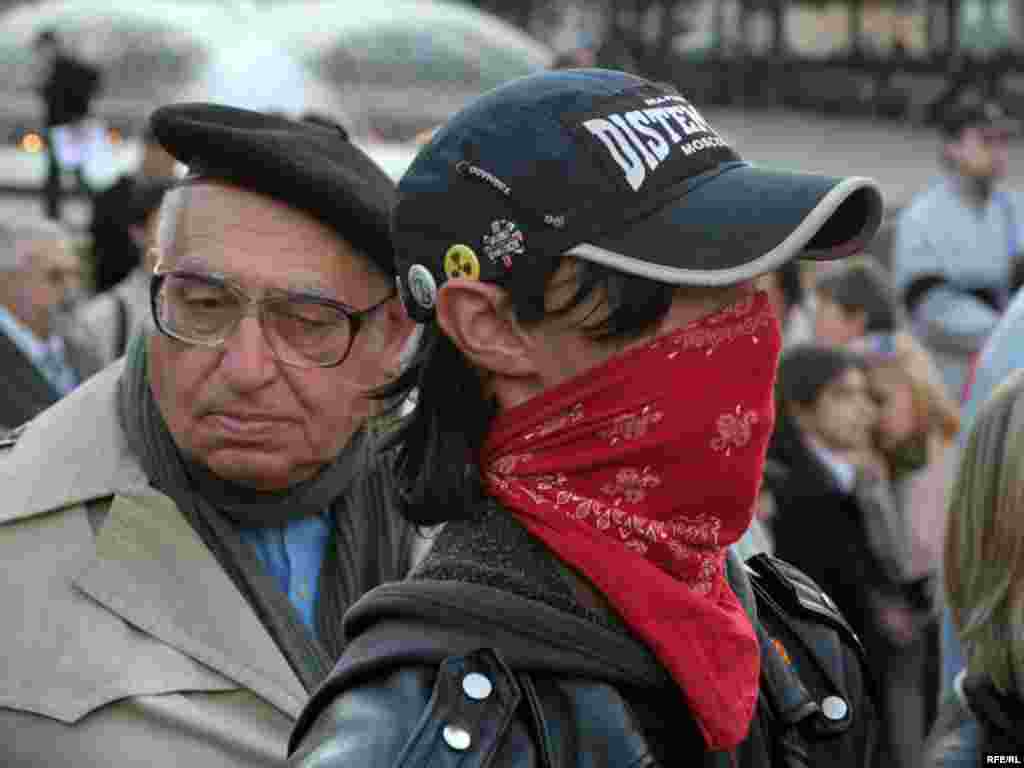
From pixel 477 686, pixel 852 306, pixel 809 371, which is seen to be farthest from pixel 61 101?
pixel 477 686

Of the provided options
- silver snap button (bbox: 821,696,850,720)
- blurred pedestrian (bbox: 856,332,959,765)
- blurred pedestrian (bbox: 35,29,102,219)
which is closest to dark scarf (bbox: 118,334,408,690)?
silver snap button (bbox: 821,696,850,720)

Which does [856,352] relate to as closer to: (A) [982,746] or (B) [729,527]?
(A) [982,746]

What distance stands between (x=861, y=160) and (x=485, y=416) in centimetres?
2424

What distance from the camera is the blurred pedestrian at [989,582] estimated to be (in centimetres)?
326

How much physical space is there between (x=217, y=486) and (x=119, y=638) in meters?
0.31

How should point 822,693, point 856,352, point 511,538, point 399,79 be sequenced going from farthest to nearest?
1. point 399,79
2. point 856,352
3. point 822,693
4. point 511,538

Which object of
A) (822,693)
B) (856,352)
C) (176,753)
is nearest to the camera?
(822,693)

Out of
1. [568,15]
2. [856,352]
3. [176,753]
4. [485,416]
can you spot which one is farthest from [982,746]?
[568,15]

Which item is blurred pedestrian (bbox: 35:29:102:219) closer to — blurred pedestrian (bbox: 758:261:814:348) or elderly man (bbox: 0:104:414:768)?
blurred pedestrian (bbox: 758:261:814:348)

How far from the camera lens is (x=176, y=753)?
295cm

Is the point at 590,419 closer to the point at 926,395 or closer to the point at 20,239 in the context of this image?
the point at 20,239

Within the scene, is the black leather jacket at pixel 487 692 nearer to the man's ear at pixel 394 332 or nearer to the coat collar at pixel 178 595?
the coat collar at pixel 178 595

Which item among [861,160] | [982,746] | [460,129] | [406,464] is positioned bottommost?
[861,160]

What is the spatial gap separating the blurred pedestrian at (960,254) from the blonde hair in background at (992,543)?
18.0ft
